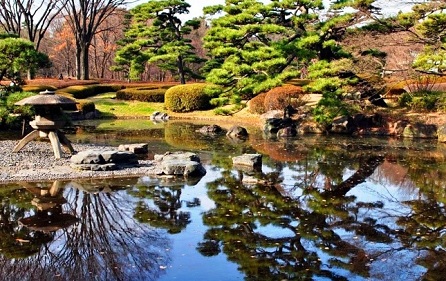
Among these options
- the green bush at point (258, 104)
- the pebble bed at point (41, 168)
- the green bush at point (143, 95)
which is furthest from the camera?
the green bush at point (143, 95)

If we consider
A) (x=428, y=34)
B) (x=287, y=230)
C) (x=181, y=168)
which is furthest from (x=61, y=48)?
(x=287, y=230)

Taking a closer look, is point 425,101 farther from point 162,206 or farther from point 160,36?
point 160,36

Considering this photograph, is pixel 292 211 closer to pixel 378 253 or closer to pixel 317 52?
pixel 378 253

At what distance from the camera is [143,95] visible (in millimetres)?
27875

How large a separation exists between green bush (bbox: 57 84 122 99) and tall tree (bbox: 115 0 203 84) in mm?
2446

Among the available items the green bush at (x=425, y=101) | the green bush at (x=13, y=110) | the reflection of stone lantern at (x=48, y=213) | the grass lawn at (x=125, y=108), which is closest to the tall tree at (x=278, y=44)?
the green bush at (x=425, y=101)

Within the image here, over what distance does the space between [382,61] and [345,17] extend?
222 centimetres

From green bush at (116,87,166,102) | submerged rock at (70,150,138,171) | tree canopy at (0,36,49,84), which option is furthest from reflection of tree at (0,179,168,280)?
green bush at (116,87,166,102)

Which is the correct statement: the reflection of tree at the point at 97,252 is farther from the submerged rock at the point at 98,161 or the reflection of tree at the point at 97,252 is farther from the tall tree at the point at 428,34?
the tall tree at the point at 428,34

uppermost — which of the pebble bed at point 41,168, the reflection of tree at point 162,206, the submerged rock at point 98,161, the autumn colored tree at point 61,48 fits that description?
the autumn colored tree at point 61,48

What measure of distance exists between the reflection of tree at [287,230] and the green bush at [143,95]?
18593 mm

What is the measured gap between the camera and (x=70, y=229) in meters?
6.80

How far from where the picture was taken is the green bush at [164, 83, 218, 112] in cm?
2527

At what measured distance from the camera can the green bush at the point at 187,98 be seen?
25.3m
